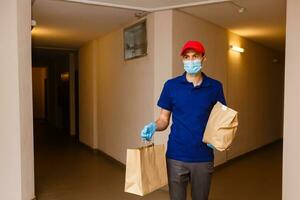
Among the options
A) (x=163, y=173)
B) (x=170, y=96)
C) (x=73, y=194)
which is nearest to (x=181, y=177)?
(x=163, y=173)

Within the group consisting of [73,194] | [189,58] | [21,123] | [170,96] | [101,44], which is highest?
[101,44]

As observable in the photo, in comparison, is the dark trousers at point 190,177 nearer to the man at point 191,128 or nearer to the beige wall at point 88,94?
the man at point 191,128

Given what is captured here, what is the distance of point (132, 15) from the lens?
13.1 feet

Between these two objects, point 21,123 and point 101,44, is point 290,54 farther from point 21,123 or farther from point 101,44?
point 101,44

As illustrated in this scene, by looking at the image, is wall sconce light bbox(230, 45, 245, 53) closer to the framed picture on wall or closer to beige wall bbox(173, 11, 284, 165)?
beige wall bbox(173, 11, 284, 165)

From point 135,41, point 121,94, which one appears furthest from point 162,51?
point 121,94

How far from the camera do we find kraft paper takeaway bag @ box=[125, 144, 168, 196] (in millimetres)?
1677

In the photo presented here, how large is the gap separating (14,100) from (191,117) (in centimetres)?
188

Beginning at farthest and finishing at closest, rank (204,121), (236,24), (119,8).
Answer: (236,24), (119,8), (204,121)

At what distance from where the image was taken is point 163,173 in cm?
185

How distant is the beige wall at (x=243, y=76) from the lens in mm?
3939

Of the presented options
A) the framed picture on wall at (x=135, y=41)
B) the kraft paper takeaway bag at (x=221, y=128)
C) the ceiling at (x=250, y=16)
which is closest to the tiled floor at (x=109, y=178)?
the framed picture on wall at (x=135, y=41)

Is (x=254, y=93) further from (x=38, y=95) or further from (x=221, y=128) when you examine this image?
(x=38, y=95)

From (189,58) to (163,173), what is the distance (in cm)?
70
